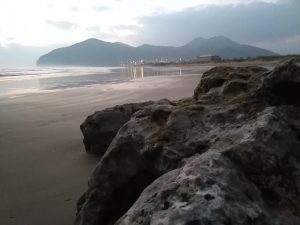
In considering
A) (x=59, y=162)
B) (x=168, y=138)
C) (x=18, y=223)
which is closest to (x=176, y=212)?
(x=168, y=138)

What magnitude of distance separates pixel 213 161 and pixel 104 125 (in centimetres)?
483

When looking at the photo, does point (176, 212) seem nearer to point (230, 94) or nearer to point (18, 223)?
point (230, 94)

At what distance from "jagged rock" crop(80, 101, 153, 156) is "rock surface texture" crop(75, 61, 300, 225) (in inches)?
114

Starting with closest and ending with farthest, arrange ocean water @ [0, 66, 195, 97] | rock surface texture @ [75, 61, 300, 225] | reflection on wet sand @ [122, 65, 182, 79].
Answer: rock surface texture @ [75, 61, 300, 225] < ocean water @ [0, 66, 195, 97] < reflection on wet sand @ [122, 65, 182, 79]

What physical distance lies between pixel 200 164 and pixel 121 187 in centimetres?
139

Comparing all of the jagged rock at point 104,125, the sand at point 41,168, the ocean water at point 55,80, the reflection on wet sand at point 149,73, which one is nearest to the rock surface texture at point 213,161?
the sand at point 41,168

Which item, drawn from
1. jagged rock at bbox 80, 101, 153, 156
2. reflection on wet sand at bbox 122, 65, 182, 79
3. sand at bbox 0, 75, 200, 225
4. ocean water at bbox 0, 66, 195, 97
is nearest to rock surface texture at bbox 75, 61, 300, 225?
sand at bbox 0, 75, 200, 225

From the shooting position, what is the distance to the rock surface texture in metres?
2.33

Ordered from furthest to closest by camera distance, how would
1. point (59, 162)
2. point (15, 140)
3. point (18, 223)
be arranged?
point (15, 140) < point (59, 162) < point (18, 223)

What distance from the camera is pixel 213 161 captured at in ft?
8.63

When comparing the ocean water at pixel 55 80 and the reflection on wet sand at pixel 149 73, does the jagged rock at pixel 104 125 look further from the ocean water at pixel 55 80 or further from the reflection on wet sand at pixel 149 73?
the reflection on wet sand at pixel 149 73

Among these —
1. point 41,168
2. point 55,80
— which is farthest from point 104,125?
point 55,80

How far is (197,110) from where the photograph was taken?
3600 millimetres

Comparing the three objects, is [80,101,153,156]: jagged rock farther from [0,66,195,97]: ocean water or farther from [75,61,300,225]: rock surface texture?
[0,66,195,97]: ocean water
